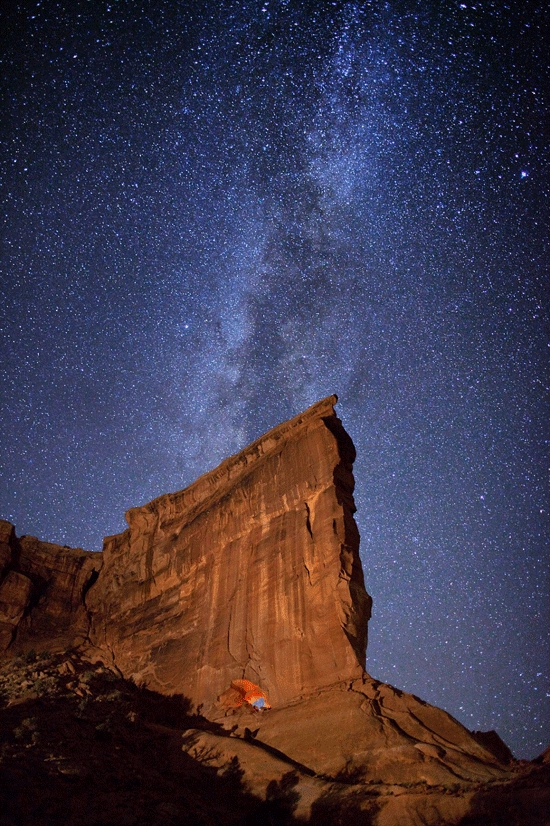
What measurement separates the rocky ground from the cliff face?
381 centimetres

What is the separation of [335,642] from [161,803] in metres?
8.68

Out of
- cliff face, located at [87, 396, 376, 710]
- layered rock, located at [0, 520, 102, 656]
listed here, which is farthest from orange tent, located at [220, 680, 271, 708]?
layered rock, located at [0, 520, 102, 656]

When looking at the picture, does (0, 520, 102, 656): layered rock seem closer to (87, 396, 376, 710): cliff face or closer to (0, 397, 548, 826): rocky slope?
(0, 397, 548, 826): rocky slope

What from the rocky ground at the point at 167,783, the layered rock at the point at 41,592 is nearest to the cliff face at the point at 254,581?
the layered rock at the point at 41,592

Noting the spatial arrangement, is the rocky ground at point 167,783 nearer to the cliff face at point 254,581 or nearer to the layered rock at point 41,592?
the cliff face at point 254,581

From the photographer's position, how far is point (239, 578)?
2755 cm

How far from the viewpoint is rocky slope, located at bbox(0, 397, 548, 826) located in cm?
1446

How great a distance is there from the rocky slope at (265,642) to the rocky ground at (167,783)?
9 cm

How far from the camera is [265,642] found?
77.3 feet

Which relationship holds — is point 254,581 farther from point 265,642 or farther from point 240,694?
point 240,694

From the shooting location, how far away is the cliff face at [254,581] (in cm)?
2177

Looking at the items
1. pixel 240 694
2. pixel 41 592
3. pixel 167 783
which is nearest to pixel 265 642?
pixel 240 694

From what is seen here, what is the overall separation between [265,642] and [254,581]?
3465 mm

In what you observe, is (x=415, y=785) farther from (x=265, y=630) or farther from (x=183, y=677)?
(x=183, y=677)
